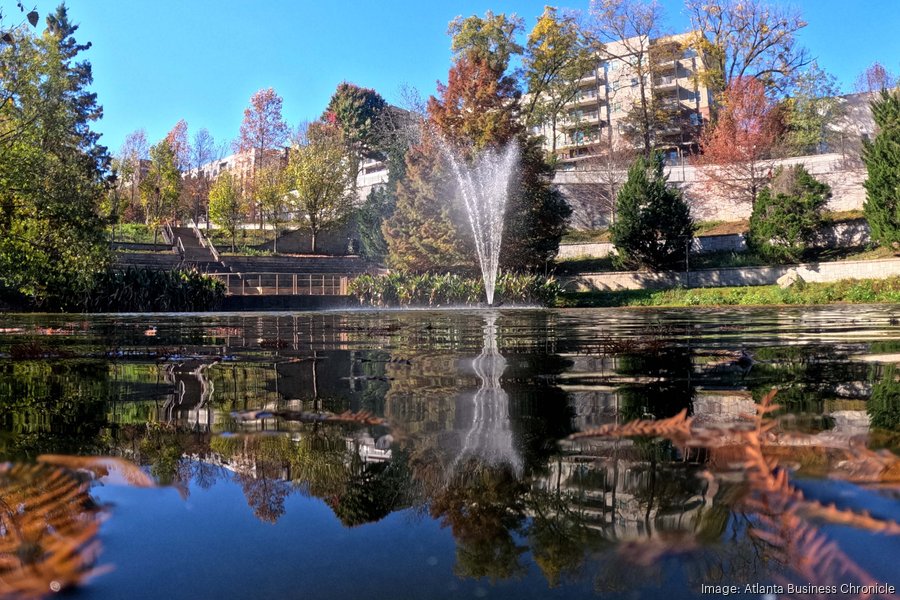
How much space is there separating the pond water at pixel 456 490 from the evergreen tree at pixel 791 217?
2744 centimetres

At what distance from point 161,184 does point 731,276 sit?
1724 inches

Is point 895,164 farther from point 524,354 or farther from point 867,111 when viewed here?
point 524,354

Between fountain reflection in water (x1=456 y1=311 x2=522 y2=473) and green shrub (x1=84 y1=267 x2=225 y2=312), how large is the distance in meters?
17.9

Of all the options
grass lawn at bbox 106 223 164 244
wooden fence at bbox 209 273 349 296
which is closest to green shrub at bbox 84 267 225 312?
wooden fence at bbox 209 273 349 296

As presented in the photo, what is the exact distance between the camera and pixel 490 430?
5.86 ft

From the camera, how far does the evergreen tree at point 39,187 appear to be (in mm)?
13211

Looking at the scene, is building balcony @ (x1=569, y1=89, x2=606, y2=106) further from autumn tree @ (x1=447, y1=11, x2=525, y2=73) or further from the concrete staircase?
the concrete staircase

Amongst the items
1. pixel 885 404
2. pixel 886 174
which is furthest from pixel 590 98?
pixel 885 404

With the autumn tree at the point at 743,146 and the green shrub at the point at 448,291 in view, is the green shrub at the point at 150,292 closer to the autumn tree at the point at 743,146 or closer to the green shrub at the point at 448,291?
the green shrub at the point at 448,291

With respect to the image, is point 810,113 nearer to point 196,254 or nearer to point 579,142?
point 579,142

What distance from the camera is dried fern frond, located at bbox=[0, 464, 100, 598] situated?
80 centimetres

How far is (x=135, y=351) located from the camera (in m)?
4.81

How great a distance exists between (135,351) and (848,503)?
4.93 metres

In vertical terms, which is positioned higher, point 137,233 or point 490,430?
point 137,233
